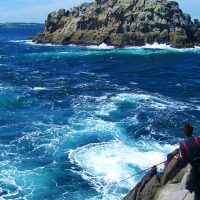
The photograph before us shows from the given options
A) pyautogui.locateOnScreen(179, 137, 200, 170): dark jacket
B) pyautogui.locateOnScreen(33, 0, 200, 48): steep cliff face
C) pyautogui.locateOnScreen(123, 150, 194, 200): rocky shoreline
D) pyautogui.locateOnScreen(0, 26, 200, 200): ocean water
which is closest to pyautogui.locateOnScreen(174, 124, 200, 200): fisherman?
pyautogui.locateOnScreen(179, 137, 200, 170): dark jacket

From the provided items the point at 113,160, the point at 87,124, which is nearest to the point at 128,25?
the point at 87,124

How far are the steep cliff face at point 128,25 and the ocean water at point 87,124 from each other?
31671mm

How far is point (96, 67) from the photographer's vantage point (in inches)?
2975

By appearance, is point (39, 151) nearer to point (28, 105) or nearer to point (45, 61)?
point (28, 105)

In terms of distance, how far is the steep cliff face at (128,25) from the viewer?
4146 inches

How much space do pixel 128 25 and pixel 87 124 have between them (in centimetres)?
7390

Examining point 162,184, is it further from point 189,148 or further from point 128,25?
point 128,25

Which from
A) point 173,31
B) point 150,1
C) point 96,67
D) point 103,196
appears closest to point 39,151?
point 103,196

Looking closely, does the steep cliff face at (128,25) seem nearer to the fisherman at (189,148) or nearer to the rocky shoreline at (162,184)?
the rocky shoreline at (162,184)

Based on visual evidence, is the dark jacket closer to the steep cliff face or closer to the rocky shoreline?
the rocky shoreline

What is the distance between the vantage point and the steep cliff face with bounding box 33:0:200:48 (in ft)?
346

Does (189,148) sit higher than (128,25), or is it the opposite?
(128,25)

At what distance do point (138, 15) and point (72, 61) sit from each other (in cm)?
3496

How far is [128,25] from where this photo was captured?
353ft
